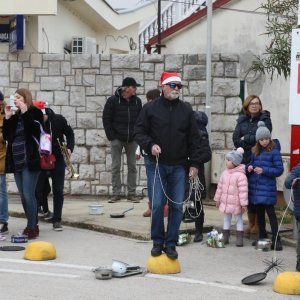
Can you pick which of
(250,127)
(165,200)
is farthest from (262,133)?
(165,200)

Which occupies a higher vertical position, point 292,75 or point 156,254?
point 292,75

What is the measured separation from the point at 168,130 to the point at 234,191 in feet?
6.08

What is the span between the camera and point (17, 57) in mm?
14039

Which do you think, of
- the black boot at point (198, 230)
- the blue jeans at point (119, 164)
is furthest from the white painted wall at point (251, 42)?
the black boot at point (198, 230)

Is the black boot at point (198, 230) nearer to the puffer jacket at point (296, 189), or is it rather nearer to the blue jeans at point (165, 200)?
the blue jeans at point (165, 200)

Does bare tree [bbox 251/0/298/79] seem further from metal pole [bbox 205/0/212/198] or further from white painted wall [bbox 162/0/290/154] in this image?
white painted wall [bbox 162/0/290/154]

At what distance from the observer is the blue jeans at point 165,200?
8102 mm

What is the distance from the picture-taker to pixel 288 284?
7129 mm

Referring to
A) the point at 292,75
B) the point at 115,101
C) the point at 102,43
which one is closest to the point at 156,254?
the point at 292,75

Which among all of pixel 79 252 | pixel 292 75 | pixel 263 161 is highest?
pixel 292 75

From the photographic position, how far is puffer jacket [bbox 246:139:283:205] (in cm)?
938

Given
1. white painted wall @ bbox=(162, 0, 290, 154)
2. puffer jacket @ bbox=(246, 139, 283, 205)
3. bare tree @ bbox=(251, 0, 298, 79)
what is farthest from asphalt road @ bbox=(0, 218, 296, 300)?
white painted wall @ bbox=(162, 0, 290, 154)

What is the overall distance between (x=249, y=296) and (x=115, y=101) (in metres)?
6.34

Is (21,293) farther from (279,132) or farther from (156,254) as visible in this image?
(279,132)
